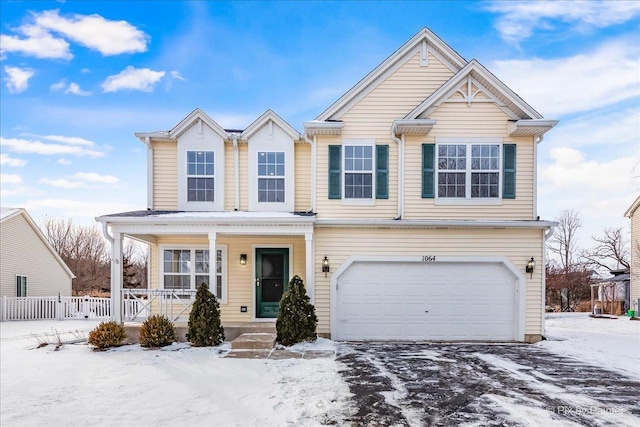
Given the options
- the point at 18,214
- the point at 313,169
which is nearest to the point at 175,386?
the point at 313,169

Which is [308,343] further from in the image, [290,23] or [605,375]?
[290,23]

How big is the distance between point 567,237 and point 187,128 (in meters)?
33.6

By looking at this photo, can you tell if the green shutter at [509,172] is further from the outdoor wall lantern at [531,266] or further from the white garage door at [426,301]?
the white garage door at [426,301]

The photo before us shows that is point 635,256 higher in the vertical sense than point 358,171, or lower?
lower

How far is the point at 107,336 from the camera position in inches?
378

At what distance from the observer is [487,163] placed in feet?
36.1

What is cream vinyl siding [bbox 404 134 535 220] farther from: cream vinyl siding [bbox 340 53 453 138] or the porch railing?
the porch railing

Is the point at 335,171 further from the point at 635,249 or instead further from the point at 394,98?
the point at 635,249

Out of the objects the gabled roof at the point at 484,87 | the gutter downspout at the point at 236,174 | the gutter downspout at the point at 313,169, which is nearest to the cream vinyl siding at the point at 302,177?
the gutter downspout at the point at 313,169

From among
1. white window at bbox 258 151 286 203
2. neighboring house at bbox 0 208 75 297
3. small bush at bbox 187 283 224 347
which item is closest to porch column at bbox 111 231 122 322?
small bush at bbox 187 283 224 347

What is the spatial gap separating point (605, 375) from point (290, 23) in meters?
14.8

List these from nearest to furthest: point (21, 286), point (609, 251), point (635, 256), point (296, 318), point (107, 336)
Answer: point (107, 336)
point (296, 318)
point (21, 286)
point (635, 256)
point (609, 251)

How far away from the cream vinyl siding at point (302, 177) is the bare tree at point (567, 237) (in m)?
29.5

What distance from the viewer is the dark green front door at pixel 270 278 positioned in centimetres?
1192
